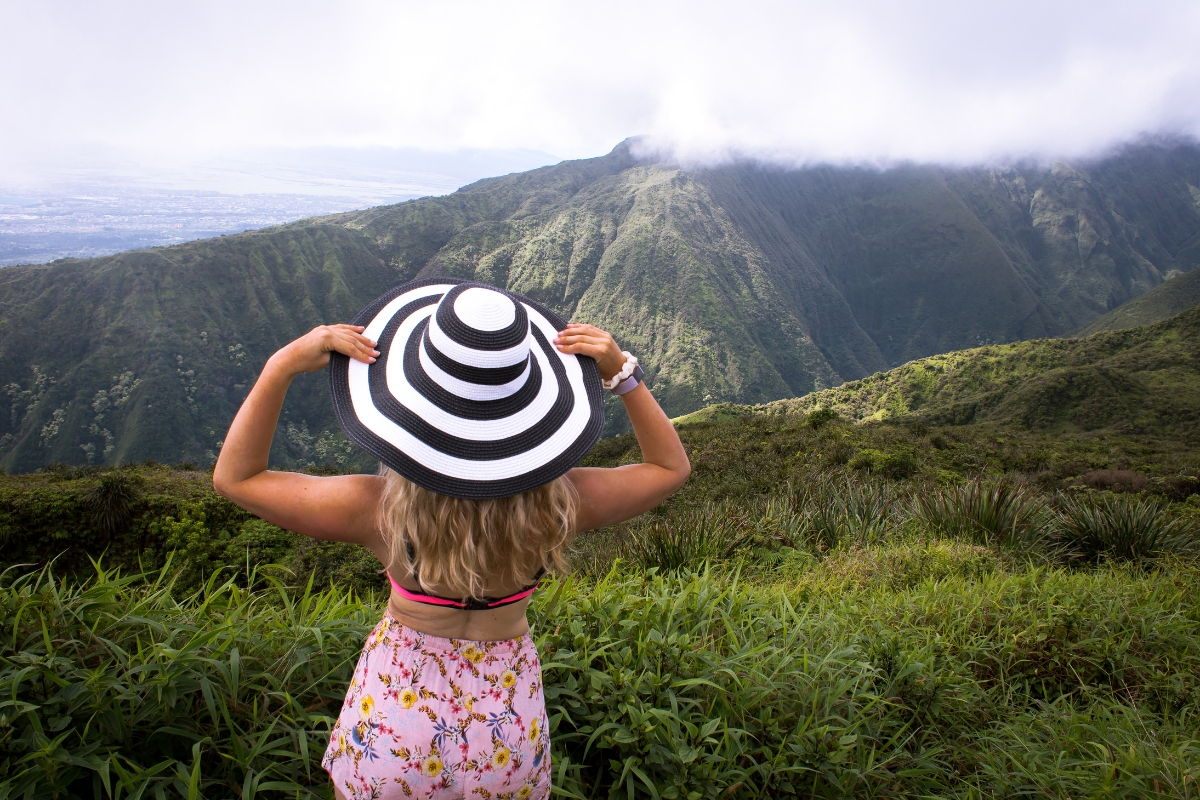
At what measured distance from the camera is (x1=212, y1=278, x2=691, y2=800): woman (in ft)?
4.35

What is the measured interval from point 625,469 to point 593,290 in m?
126

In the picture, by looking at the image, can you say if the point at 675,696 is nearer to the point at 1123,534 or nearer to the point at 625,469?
the point at 625,469

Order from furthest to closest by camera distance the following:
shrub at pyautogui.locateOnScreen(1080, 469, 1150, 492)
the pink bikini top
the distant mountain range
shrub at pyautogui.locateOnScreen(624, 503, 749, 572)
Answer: the distant mountain range
shrub at pyautogui.locateOnScreen(1080, 469, 1150, 492)
shrub at pyautogui.locateOnScreen(624, 503, 749, 572)
the pink bikini top

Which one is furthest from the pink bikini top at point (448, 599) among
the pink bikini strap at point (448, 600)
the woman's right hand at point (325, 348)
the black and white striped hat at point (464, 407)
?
the woman's right hand at point (325, 348)

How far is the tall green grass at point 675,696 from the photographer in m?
1.87

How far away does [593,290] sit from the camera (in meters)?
126

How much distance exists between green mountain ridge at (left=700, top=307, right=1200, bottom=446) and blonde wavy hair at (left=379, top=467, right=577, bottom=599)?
3123 cm

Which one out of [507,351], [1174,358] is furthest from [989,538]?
[1174,358]

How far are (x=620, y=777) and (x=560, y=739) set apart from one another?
294mm

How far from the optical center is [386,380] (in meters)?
1.39

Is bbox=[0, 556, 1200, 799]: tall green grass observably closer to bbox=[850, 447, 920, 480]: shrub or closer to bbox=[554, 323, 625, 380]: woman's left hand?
bbox=[554, 323, 625, 380]: woman's left hand

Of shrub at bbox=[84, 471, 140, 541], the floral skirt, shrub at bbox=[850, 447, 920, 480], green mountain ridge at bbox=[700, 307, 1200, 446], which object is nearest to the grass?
the floral skirt

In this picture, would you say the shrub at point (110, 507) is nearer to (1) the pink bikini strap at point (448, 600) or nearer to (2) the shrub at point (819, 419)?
(1) the pink bikini strap at point (448, 600)

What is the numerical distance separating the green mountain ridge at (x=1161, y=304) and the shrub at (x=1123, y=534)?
115201mm
